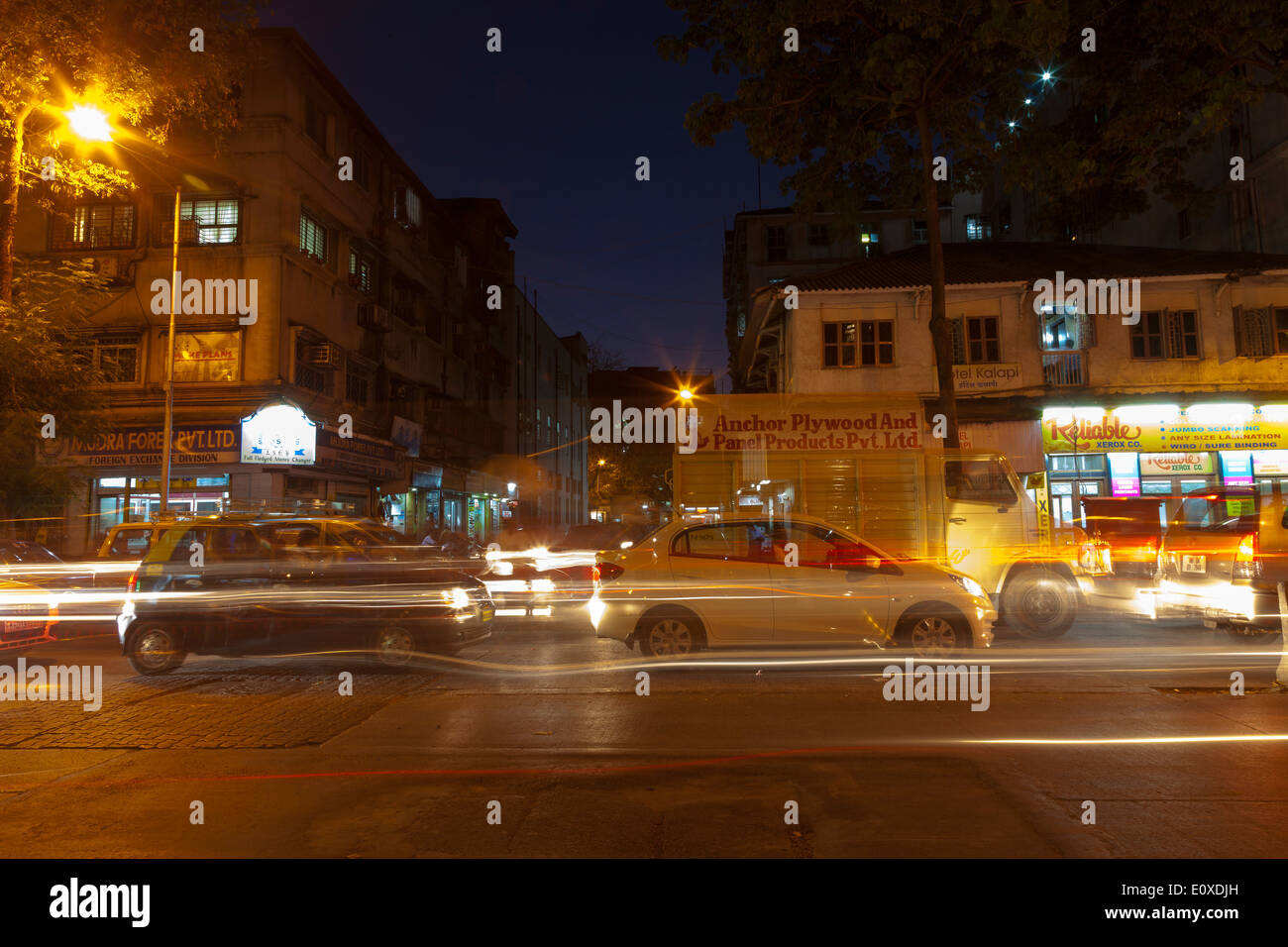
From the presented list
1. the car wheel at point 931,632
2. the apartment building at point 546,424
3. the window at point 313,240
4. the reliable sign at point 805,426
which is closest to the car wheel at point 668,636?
the car wheel at point 931,632

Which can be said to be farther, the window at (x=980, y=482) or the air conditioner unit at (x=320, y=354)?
the air conditioner unit at (x=320, y=354)

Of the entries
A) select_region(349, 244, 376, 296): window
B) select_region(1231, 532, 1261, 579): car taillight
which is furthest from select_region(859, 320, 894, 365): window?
select_region(349, 244, 376, 296): window

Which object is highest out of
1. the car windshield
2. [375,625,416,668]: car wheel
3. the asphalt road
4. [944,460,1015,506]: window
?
[944,460,1015,506]: window

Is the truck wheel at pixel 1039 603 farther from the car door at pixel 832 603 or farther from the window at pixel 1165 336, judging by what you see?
the window at pixel 1165 336

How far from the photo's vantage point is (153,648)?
374 inches

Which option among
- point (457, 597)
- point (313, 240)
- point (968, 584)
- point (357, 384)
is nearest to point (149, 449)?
point (357, 384)

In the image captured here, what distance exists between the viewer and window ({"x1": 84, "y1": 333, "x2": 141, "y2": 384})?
23.9 meters

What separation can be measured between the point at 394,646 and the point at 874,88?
16.4 meters

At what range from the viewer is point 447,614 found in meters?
9.52

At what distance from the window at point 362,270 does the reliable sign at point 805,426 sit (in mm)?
19563

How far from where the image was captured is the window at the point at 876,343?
25.4 metres

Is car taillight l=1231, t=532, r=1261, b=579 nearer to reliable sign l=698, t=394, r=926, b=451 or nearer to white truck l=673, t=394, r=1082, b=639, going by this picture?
white truck l=673, t=394, r=1082, b=639

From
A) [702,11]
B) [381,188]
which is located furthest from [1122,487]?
[381,188]

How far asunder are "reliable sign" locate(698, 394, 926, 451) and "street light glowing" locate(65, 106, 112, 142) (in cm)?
1164
